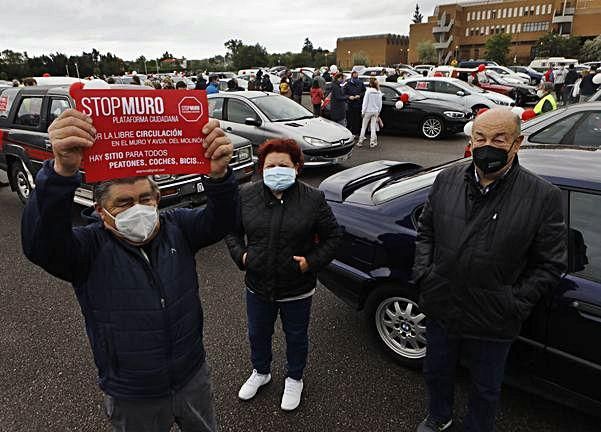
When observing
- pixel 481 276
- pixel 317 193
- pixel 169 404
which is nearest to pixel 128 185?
pixel 169 404

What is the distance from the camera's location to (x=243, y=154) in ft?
22.1

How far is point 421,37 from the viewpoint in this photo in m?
90.2

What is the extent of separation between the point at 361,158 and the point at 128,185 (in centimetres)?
878

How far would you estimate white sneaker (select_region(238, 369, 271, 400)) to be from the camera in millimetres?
2768

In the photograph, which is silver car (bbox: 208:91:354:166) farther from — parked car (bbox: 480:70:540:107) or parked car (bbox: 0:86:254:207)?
parked car (bbox: 480:70:540:107)

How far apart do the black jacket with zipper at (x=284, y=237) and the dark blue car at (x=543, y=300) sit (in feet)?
1.98

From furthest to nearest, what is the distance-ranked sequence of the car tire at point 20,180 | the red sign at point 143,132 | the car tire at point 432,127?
the car tire at point 432,127, the car tire at point 20,180, the red sign at point 143,132

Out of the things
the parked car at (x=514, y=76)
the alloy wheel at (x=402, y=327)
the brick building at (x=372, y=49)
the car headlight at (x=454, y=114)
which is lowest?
the alloy wheel at (x=402, y=327)

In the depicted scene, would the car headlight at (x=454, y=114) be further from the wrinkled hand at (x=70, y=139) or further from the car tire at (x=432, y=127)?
the wrinkled hand at (x=70, y=139)

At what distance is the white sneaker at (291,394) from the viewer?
8.81 ft

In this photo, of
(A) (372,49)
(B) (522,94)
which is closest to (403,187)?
(B) (522,94)

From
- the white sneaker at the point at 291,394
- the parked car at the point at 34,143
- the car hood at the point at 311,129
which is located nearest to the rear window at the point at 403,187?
the white sneaker at the point at 291,394

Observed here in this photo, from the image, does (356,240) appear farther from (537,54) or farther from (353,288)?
(537,54)

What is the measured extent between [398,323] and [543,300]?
1.02 meters
